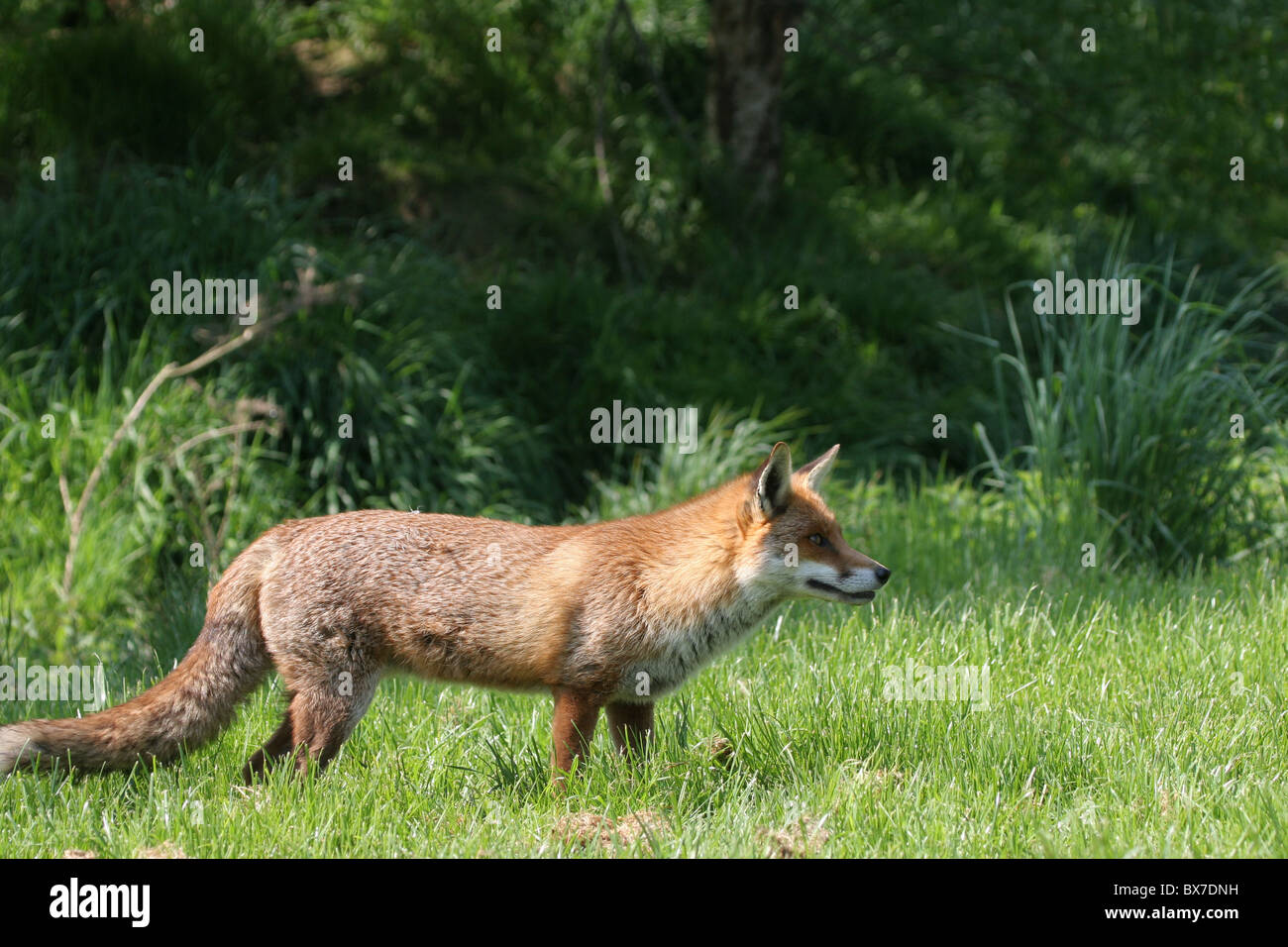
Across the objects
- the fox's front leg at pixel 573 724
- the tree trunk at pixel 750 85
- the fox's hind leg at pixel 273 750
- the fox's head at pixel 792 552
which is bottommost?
the fox's hind leg at pixel 273 750

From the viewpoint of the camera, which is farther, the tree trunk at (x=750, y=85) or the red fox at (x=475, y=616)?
the tree trunk at (x=750, y=85)

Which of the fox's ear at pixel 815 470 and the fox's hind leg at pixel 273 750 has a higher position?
the fox's ear at pixel 815 470

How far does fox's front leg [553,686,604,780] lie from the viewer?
4.65 m

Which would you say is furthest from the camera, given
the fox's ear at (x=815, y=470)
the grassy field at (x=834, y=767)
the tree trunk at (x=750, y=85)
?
the tree trunk at (x=750, y=85)

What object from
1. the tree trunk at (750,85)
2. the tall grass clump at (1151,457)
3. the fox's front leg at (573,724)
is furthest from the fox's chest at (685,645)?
the tree trunk at (750,85)

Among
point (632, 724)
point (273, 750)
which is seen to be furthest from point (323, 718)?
point (632, 724)

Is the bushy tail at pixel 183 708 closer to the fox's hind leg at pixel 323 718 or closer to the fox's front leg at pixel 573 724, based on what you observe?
→ the fox's hind leg at pixel 323 718

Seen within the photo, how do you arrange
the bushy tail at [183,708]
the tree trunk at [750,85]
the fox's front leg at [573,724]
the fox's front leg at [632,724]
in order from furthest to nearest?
the tree trunk at [750,85]
the fox's front leg at [632,724]
the fox's front leg at [573,724]
the bushy tail at [183,708]

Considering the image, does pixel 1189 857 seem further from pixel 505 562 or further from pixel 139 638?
pixel 139 638

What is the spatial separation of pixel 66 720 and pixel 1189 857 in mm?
3755

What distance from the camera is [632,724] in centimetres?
502

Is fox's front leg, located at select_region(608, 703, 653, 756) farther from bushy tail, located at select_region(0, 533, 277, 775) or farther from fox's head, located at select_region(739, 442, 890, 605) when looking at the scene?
bushy tail, located at select_region(0, 533, 277, 775)

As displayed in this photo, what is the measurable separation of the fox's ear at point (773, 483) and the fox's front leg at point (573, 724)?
3.05ft

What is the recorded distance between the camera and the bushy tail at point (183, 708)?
4535mm
